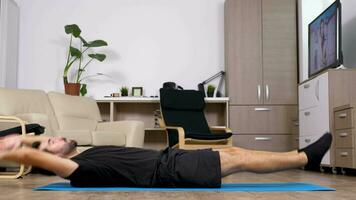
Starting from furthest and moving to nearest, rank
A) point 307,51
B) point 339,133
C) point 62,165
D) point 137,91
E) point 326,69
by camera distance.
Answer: point 137,91, point 307,51, point 326,69, point 339,133, point 62,165

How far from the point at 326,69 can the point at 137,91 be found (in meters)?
2.44

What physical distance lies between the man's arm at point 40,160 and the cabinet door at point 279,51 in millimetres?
3877

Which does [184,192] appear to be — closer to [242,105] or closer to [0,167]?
[0,167]

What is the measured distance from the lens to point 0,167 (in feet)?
14.8

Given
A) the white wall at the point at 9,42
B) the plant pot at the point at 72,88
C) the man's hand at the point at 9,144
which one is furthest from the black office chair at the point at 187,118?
the man's hand at the point at 9,144

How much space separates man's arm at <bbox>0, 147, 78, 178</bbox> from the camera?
2.00 meters

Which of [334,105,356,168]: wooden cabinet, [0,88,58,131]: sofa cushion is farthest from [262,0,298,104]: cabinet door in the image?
[0,88,58,131]: sofa cushion

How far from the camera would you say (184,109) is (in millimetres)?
5391

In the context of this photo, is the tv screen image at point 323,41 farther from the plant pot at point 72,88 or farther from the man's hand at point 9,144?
the man's hand at point 9,144

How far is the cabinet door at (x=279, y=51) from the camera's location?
19.3 ft

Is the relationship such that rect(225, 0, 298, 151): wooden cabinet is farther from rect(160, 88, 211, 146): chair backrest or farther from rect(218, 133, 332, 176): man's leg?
rect(218, 133, 332, 176): man's leg

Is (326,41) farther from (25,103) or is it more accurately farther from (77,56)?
(25,103)

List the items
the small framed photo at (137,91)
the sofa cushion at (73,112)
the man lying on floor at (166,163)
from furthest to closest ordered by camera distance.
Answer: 1. the small framed photo at (137,91)
2. the sofa cushion at (73,112)
3. the man lying on floor at (166,163)

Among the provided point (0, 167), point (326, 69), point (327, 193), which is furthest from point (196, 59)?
point (327, 193)
